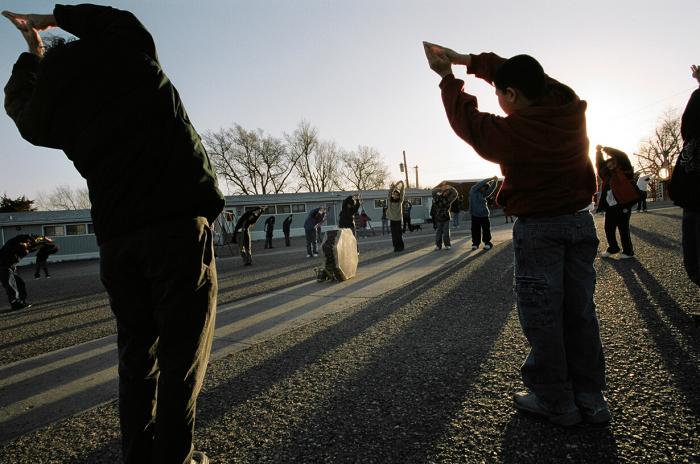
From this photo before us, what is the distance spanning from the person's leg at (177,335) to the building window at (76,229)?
31.2 m

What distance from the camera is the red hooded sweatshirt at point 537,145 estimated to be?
189 centimetres

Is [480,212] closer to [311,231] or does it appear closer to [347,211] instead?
[347,211]

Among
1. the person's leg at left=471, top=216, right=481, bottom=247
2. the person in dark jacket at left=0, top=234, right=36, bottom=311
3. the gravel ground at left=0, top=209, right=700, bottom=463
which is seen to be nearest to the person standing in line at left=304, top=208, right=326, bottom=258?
the person's leg at left=471, top=216, right=481, bottom=247

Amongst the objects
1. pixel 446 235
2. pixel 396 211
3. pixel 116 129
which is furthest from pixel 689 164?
pixel 396 211

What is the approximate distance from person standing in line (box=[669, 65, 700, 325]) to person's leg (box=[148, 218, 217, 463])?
Answer: 3647 millimetres

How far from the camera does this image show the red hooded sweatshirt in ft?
6.20

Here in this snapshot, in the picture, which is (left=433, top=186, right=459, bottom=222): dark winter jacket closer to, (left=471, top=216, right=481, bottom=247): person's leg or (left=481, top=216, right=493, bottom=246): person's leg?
(left=471, top=216, right=481, bottom=247): person's leg

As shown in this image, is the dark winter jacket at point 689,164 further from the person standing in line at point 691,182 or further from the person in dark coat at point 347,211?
the person in dark coat at point 347,211

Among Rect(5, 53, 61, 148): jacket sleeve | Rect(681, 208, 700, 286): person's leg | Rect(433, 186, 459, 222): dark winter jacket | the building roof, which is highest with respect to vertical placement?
the building roof

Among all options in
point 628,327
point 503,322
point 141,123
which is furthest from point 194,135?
point 628,327

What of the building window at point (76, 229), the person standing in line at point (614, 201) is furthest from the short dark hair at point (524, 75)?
the building window at point (76, 229)

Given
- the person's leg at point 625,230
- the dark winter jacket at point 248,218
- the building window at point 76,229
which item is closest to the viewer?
the person's leg at point 625,230

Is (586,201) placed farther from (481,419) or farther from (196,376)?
(196,376)

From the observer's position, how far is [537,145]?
1873 mm
